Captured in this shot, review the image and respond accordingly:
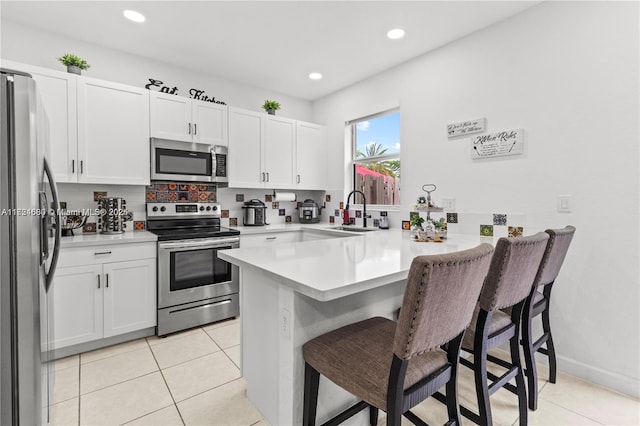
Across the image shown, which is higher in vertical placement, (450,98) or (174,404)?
(450,98)

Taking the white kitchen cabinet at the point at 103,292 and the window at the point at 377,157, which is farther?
the window at the point at 377,157

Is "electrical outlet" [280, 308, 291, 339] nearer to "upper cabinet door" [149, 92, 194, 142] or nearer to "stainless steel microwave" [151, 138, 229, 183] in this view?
"stainless steel microwave" [151, 138, 229, 183]

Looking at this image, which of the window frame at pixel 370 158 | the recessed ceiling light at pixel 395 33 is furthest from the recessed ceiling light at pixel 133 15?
the window frame at pixel 370 158

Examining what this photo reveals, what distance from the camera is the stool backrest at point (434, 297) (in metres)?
0.92

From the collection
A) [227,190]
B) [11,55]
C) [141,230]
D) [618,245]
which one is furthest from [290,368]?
[11,55]

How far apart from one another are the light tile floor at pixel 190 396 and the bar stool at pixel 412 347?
700mm

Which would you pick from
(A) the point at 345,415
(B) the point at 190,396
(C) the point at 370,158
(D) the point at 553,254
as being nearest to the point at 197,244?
(B) the point at 190,396

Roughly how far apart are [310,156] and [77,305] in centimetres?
280

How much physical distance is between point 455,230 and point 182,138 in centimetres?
268

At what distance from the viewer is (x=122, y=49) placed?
117 inches

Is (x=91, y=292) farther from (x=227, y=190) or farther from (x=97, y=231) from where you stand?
(x=227, y=190)

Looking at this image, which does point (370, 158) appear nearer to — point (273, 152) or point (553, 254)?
point (273, 152)

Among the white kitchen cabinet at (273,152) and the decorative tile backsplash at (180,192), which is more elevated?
the white kitchen cabinet at (273,152)

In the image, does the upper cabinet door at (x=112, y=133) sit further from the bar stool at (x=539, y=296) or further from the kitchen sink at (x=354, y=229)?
the bar stool at (x=539, y=296)
